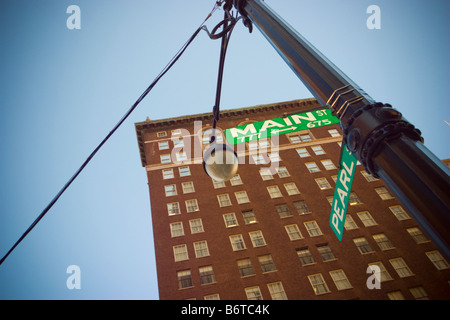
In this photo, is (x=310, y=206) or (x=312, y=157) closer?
(x=310, y=206)

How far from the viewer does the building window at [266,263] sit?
29.5 m

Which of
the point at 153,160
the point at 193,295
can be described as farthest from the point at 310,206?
the point at 153,160

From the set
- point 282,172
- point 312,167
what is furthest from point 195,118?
point 312,167

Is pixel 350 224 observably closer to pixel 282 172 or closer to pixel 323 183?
pixel 323 183

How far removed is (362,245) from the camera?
3139 centimetres

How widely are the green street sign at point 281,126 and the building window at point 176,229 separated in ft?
99.1

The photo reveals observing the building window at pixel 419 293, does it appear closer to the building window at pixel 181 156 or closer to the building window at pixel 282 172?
the building window at pixel 282 172

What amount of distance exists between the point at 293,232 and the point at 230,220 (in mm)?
7257

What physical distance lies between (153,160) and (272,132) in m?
40.6

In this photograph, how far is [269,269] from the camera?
96.7ft

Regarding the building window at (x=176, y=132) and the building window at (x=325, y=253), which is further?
the building window at (x=176, y=132)

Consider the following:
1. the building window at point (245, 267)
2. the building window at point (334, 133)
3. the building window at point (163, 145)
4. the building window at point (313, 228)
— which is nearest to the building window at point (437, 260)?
the building window at point (313, 228)

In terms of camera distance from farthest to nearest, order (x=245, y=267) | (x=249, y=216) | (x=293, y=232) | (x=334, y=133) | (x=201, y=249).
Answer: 1. (x=334, y=133)
2. (x=249, y=216)
3. (x=293, y=232)
4. (x=201, y=249)
5. (x=245, y=267)

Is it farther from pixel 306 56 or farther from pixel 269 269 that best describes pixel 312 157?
pixel 306 56
